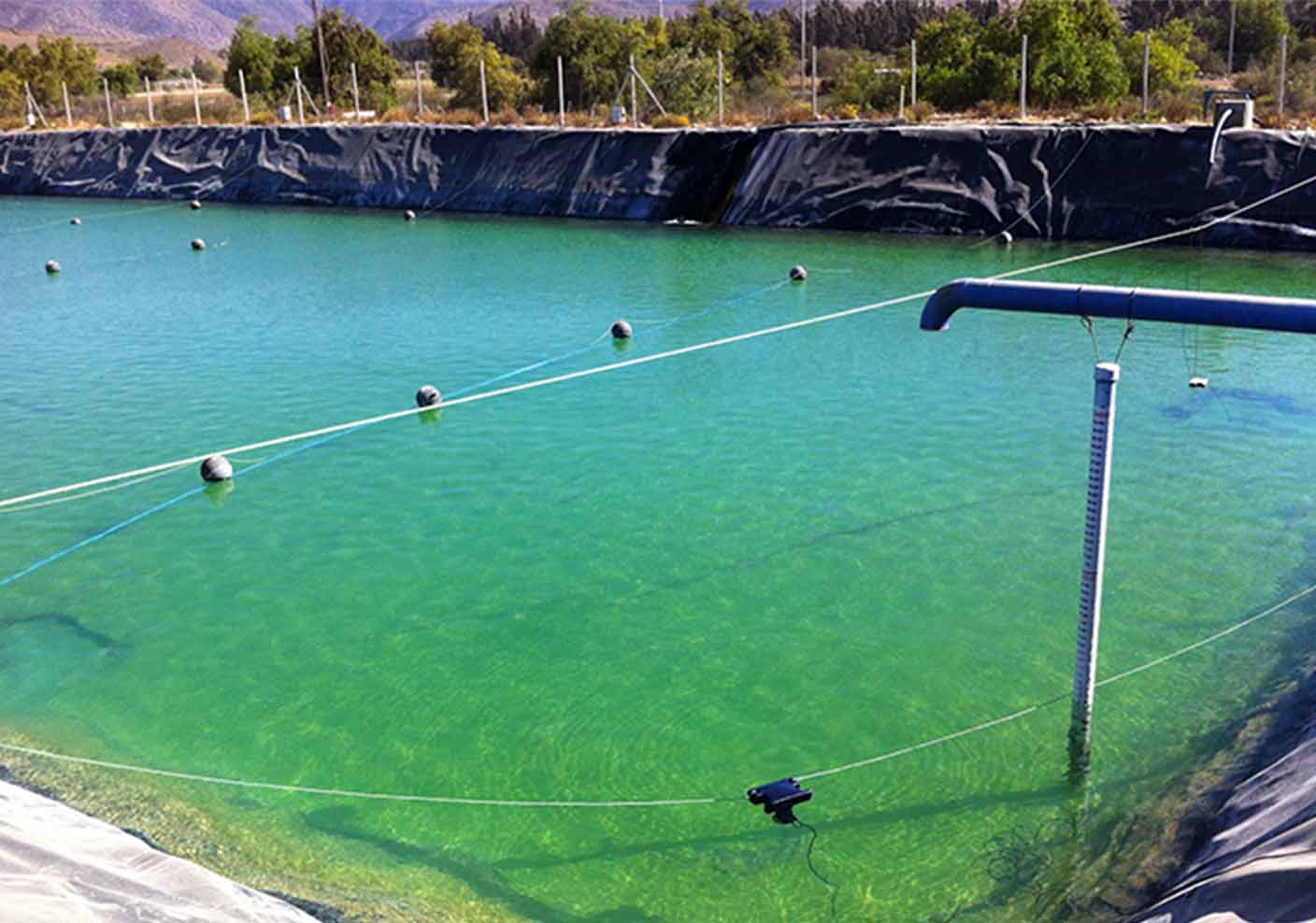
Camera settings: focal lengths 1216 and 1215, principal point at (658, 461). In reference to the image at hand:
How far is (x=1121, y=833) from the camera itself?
6504 mm

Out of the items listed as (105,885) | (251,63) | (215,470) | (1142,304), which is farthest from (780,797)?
(251,63)

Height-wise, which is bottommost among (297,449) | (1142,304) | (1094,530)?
(297,449)

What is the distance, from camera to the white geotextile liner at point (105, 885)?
205 inches

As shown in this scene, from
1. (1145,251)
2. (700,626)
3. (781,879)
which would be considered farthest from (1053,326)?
(781,879)

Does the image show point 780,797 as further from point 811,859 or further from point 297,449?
point 297,449

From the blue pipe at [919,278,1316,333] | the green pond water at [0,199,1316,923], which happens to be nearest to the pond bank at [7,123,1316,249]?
the green pond water at [0,199,1316,923]

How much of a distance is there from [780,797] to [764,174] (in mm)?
28477

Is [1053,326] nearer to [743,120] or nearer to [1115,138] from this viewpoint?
[1115,138]

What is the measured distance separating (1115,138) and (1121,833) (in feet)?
80.9

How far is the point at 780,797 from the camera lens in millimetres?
6410

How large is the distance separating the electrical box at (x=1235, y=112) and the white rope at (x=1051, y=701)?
19909mm

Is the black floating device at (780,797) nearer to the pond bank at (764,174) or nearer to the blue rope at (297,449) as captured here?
the blue rope at (297,449)

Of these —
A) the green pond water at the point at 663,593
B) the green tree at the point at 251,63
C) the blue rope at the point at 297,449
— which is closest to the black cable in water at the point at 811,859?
the green pond water at the point at 663,593

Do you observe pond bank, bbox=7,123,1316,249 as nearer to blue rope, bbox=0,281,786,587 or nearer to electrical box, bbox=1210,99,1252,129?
electrical box, bbox=1210,99,1252,129
